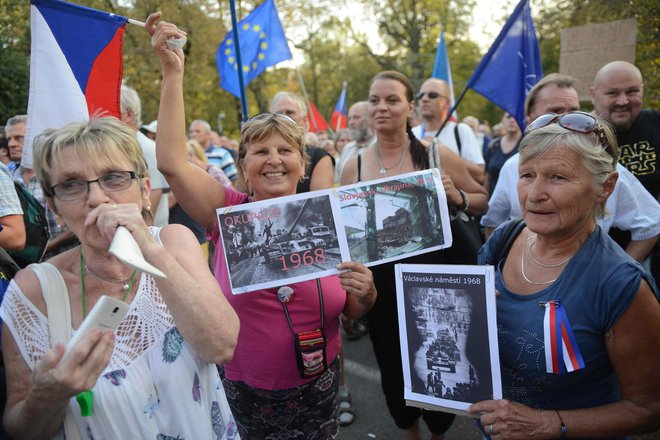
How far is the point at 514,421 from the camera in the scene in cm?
154

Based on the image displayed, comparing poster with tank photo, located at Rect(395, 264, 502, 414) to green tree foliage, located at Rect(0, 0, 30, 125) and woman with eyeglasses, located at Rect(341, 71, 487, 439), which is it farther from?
green tree foliage, located at Rect(0, 0, 30, 125)

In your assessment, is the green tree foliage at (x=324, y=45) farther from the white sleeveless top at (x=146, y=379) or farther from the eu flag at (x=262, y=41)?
the white sleeveless top at (x=146, y=379)

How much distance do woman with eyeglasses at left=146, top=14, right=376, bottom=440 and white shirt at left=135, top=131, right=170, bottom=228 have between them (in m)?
1.69

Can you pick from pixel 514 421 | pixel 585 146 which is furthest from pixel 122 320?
pixel 585 146

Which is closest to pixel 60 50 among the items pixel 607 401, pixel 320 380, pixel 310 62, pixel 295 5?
pixel 320 380

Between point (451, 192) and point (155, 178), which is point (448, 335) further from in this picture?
point (155, 178)

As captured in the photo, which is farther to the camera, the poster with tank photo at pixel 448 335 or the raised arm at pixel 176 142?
the raised arm at pixel 176 142

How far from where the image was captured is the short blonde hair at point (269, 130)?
2170 millimetres

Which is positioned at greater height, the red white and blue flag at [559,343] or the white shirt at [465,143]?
the white shirt at [465,143]

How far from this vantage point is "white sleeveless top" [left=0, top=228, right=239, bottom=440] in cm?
140

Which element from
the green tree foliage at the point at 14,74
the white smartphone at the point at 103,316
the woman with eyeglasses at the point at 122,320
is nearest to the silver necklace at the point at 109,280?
the woman with eyeglasses at the point at 122,320

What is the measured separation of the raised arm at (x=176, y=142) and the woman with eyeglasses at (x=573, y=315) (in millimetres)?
1371

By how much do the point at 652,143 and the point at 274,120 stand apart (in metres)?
2.68

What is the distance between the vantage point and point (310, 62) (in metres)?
33.7
